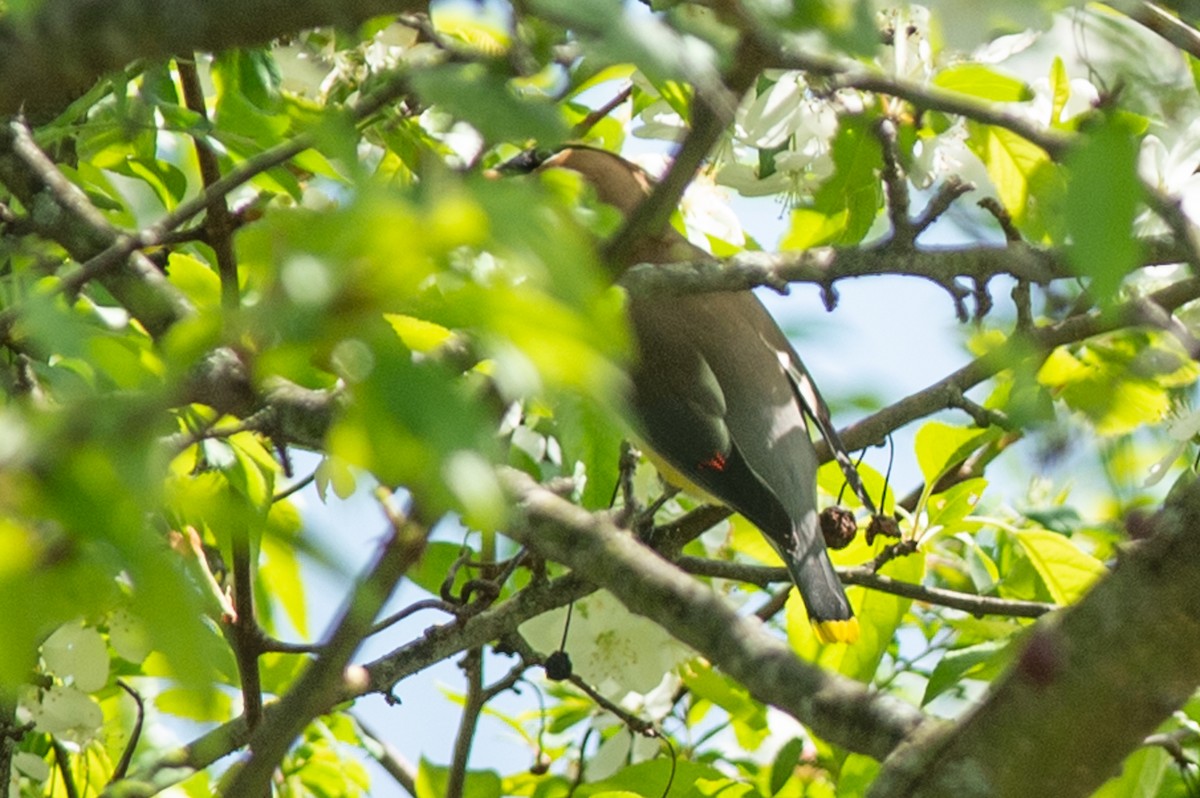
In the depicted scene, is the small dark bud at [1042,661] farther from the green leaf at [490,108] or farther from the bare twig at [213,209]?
the bare twig at [213,209]

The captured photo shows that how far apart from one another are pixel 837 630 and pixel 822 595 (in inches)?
6.0

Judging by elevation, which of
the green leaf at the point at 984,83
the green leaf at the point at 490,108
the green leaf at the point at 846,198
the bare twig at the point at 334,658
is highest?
the green leaf at the point at 846,198

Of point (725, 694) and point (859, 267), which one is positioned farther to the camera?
point (725, 694)

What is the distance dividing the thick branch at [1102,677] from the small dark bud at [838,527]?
5.55 feet

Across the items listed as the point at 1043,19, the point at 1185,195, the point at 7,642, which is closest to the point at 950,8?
the point at 1043,19

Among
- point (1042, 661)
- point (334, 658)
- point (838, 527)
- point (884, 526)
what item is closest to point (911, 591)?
point (884, 526)

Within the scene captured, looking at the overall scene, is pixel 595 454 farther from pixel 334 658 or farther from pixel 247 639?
pixel 334 658

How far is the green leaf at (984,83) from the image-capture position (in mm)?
2141

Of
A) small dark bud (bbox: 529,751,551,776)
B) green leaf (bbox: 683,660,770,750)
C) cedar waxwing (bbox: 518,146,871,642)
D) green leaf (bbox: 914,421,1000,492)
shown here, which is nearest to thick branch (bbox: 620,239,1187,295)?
green leaf (bbox: 914,421,1000,492)

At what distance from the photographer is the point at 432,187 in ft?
2.79

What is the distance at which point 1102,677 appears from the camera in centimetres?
122

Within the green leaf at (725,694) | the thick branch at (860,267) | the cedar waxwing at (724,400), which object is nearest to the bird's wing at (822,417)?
the cedar waxwing at (724,400)

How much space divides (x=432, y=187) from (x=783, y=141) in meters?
1.84

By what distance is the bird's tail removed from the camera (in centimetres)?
265
